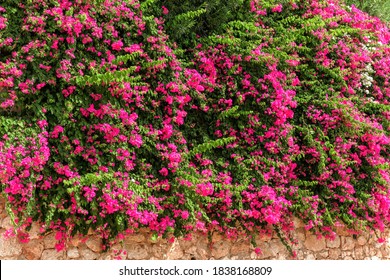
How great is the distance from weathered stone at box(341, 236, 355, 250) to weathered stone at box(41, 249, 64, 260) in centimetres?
337

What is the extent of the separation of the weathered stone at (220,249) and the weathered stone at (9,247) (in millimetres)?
1886

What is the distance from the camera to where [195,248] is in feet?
16.7

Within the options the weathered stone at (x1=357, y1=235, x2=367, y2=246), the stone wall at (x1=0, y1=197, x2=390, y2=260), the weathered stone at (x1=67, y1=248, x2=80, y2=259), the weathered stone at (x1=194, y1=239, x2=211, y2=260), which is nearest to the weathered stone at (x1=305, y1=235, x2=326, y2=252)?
the stone wall at (x1=0, y1=197, x2=390, y2=260)

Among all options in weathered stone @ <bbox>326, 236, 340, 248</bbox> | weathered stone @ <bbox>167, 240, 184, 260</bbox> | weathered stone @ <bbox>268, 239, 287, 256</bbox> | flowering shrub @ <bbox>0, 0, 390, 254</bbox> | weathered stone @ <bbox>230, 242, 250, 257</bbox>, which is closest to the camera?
flowering shrub @ <bbox>0, 0, 390, 254</bbox>

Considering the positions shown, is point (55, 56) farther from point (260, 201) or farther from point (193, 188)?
point (260, 201)

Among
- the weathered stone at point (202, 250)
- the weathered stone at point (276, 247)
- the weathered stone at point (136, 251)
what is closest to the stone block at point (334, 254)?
the weathered stone at point (276, 247)

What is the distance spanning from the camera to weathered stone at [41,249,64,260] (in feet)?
14.6

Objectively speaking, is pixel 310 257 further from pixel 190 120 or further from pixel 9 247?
pixel 9 247

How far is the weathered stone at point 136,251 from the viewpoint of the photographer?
4734 mm

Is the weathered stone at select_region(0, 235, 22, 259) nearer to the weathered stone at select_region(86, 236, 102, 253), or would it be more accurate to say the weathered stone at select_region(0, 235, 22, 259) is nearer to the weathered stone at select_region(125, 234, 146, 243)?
the weathered stone at select_region(86, 236, 102, 253)

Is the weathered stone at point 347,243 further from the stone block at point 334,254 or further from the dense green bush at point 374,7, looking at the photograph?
the dense green bush at point 374,7

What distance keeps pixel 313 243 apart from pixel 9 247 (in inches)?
130

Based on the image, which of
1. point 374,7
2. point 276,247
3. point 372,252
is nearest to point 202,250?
point 276,247

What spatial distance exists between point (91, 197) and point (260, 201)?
179 cm
